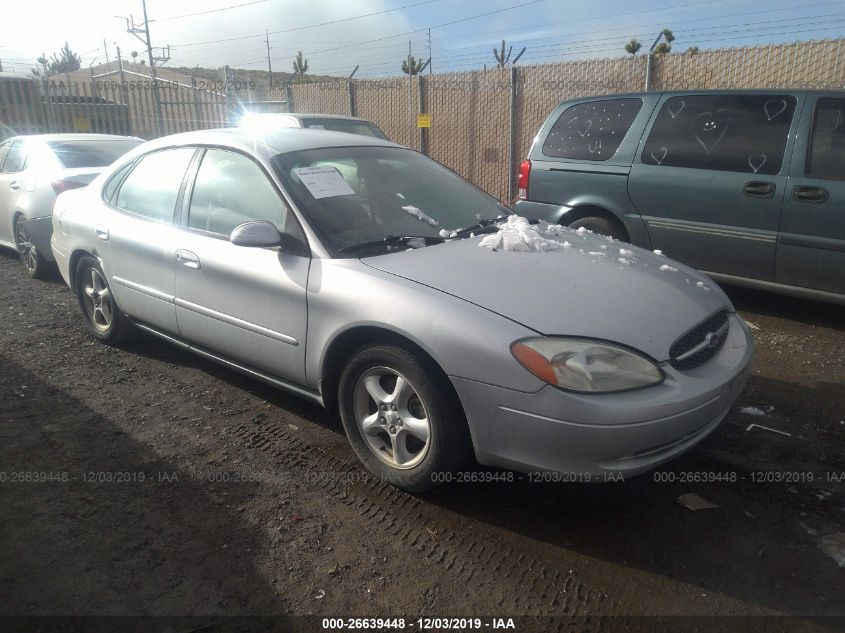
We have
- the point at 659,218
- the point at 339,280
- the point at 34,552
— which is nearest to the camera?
the point at 34,552

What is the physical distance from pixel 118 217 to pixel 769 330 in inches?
192

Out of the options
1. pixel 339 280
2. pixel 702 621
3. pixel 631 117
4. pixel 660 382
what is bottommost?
pixel 702 621

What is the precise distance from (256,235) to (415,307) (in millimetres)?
947

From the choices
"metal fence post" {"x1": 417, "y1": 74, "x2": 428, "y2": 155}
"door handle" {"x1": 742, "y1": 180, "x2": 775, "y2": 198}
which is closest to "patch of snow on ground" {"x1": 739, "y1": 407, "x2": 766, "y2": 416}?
"door handle" {"x1": 742, "y1": 180, "x2": 775, "y2": 198}

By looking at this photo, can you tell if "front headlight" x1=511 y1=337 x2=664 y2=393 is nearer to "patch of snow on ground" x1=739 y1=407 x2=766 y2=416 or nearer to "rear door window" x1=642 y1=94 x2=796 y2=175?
"patch of snow on ground" x1=739 y1=407 x2=766 y2=416

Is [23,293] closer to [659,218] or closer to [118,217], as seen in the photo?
[118,217]

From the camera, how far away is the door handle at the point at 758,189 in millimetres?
5016

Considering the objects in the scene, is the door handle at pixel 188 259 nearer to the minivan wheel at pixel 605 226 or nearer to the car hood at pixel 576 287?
the car hood at pixel 576 287

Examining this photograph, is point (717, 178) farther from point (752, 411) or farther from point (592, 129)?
point (752, 411)

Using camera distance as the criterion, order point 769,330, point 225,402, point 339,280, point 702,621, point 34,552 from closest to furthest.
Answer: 1. point 702,621
2. point 34,552
3. point 339,280
4. point 225,402
5. point 769,330

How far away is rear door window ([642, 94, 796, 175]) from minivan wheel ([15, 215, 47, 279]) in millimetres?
6240

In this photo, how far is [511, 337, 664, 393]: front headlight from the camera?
2.45 m

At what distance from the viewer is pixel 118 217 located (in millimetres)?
4355

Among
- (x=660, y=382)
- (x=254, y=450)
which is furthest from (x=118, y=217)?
(x=660, y=382)
